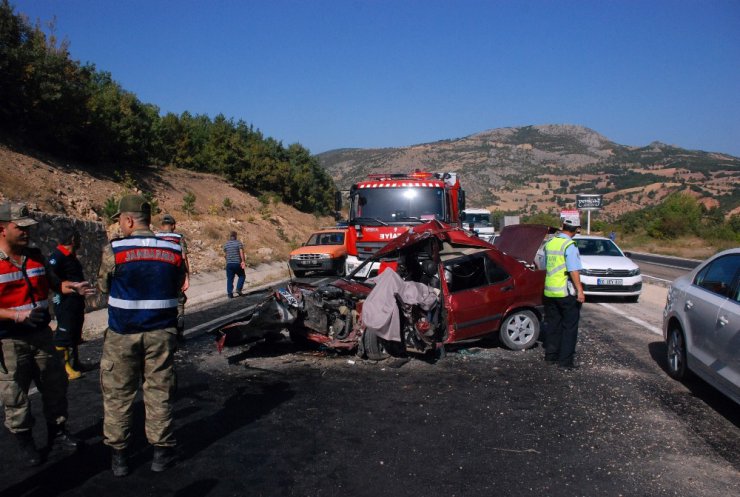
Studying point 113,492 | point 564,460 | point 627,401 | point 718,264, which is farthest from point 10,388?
point 718,264

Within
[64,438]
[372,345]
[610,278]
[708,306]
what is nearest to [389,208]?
[610,278]

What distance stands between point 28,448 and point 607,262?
12.2m

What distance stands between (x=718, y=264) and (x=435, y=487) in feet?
14.1

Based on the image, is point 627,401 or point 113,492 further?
point 627,401

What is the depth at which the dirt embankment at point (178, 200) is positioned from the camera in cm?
2002

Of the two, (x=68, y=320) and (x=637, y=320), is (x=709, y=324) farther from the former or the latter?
(x=68, y=320)

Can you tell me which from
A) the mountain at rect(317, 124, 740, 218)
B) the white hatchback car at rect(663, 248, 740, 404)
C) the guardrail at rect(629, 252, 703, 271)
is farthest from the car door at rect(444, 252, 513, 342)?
the mountain at rect(317, 124, 740, 218)

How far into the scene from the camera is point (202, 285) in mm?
18016

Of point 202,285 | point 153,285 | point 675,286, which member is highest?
point 153,285

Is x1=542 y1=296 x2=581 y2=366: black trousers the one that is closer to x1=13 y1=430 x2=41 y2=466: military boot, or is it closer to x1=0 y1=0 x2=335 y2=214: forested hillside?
x1=13 y1=430 x2=41 y2=466: military boot

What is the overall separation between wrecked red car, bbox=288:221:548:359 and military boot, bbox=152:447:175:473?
3.40 metres

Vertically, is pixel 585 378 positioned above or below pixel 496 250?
below

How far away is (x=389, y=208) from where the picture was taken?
43.8 ft

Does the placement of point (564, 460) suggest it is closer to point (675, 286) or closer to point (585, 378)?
point (585, 378)
